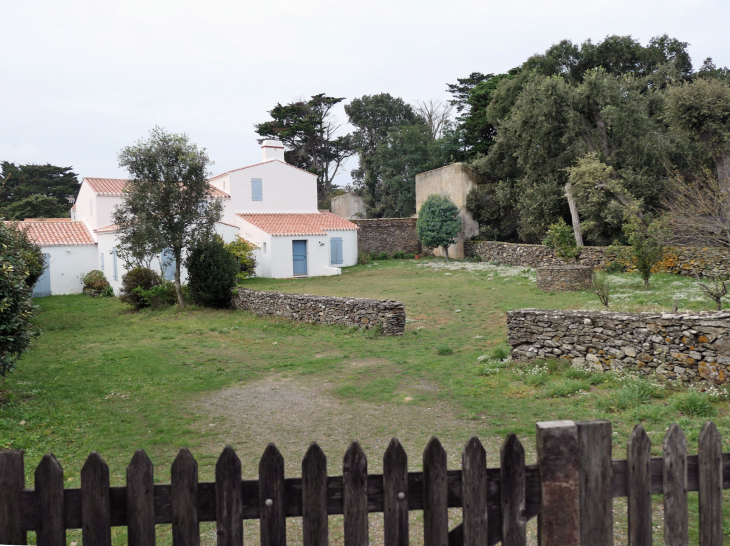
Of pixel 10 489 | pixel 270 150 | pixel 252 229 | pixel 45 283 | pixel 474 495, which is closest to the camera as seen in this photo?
pixel 10 489

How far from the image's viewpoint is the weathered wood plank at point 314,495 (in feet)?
7.56

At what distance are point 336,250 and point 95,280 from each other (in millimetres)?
12738

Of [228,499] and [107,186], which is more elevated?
[107,186]

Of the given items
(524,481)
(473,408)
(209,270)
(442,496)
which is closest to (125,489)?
(442,496)

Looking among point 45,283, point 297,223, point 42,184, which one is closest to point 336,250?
point 297,223

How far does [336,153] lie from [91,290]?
3017cm

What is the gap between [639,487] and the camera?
7.81ft

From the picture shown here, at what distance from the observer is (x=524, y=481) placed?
2.33 meters

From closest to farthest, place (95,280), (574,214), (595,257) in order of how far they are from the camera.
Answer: (595,257)
(95,280)
(574,214)

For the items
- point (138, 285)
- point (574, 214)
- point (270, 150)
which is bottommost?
point (138, 285)

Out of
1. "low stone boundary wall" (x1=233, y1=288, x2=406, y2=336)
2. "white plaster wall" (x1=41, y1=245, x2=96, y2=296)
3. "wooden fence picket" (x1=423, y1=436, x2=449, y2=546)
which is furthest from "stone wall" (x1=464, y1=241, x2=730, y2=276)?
"white plaster wall" (x1=41, y1=245, x2=96, y2=296)

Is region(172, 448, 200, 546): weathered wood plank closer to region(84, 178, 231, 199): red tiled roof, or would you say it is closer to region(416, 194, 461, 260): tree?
region(84, 178, 231, 199): red tiled roof

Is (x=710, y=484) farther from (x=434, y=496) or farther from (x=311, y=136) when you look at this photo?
(x=311, y=136)

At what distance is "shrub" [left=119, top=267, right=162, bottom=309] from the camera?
19.9 meters
